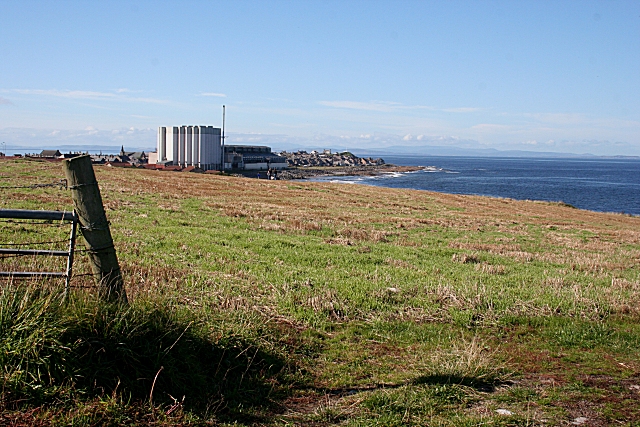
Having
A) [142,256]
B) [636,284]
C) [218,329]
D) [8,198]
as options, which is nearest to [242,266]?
[142,256]

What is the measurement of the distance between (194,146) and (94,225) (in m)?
138

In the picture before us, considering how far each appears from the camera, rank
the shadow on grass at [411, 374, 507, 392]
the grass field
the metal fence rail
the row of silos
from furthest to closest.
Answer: the row of silos < the shadow on grass at [411, 374, 507, 392] < the metal fence rail < the grass field

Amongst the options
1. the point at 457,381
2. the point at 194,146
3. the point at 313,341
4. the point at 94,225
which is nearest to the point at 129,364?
the point at 94,225

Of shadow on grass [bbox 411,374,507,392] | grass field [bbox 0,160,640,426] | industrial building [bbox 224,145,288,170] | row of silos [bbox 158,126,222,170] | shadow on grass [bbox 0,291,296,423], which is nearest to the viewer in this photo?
shadow on grass [bbox 0,291,296,423]

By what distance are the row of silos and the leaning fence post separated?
132 meters

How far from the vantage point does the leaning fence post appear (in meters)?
5.98

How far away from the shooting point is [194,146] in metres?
140

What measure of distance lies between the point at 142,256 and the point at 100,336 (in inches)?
265

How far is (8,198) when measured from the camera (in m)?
22.3

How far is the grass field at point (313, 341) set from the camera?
17.0 feet

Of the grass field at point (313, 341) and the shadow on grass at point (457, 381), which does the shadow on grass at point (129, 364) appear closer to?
the grass field at point (313, 341)

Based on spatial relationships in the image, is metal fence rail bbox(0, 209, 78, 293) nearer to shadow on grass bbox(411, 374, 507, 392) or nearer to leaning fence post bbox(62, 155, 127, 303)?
leaning fence post bbox(62, 155, 127, 303)

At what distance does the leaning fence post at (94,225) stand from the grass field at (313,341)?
24cm

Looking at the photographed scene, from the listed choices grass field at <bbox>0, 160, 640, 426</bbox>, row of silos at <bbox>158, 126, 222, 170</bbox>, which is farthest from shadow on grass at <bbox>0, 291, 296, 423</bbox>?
row of silos at <bbox>158, 126, 222, 170</bbox>
